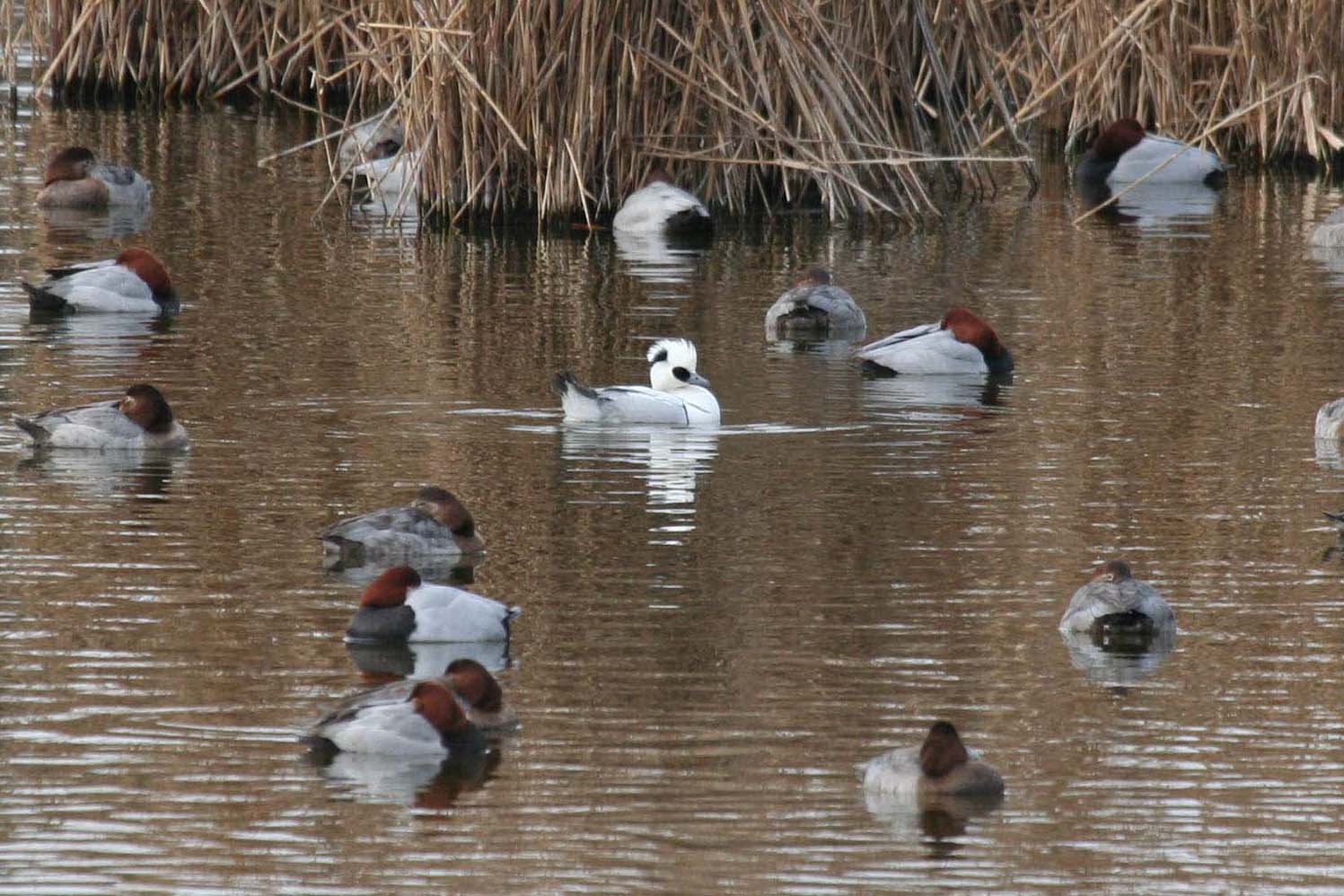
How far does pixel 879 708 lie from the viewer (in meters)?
8.52

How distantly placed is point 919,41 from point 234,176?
258 inches

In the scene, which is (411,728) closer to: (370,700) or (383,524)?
(370,700)

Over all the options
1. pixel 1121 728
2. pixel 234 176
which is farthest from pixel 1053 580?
pixel 234 176

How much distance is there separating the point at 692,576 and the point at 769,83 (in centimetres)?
1016

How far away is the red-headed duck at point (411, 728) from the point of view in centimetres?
802

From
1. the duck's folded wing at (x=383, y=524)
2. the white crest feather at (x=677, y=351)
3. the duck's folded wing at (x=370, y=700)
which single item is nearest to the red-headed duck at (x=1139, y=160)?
the white crest feather at (x=677, y=351)

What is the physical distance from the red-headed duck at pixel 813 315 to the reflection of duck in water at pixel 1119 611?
6766 millimetres

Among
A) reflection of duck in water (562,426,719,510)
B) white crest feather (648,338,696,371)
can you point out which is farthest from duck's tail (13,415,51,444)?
white crest feather (648,338,696,371)

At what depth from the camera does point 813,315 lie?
16234 mm

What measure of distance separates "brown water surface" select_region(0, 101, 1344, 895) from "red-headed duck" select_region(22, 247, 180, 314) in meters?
0.29

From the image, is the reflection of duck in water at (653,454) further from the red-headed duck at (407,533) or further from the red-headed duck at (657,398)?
the red-headed duck at (407,533)

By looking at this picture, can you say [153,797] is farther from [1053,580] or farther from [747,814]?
[1053,580]

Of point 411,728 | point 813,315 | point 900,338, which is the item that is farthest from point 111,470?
point 813,315

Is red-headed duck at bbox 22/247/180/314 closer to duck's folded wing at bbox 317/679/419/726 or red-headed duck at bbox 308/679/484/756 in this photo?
duck's folded wing at bbox 317/679/419/726
